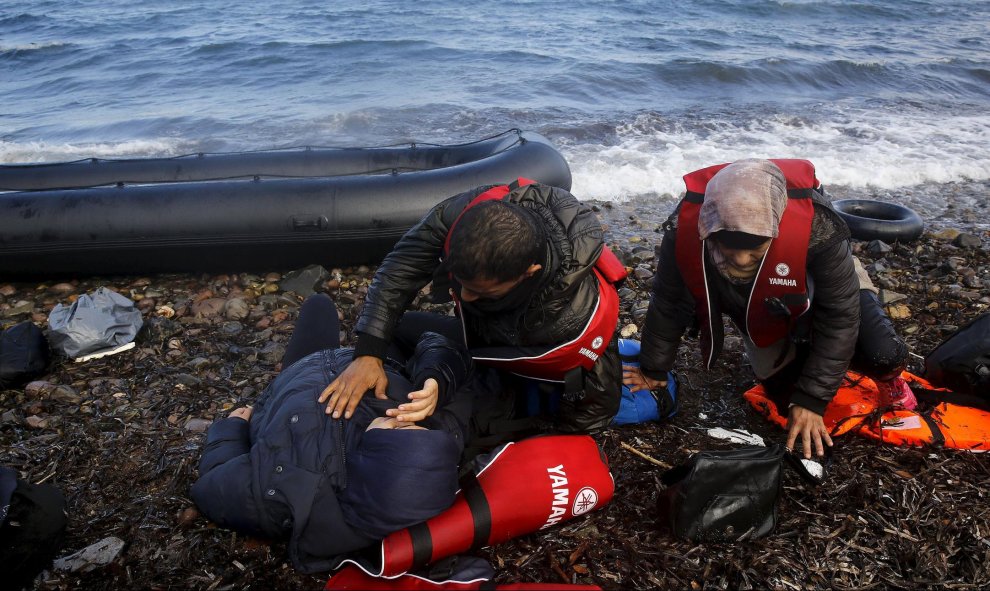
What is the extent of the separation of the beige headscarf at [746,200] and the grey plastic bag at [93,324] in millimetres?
3311

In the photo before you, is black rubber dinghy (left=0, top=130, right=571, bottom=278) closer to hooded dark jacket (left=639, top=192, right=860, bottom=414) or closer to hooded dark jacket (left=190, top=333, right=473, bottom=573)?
hooded dark jacket (left=639, top=192, right=860, bottom=414)

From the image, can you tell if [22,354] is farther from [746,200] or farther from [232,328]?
[746,200]

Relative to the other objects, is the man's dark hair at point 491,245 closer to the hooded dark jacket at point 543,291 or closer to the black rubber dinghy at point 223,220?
the hooded dark jacket at point 543,291

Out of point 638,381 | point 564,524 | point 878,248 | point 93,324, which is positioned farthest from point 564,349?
point 878,248

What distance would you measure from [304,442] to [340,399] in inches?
7.8

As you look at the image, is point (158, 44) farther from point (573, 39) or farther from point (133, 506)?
point (133, 506)

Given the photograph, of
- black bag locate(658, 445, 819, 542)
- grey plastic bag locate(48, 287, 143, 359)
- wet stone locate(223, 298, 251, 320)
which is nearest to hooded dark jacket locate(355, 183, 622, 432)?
black bag locate(658, 445, 819, 542)

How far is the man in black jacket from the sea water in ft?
14.1

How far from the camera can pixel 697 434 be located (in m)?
3.18

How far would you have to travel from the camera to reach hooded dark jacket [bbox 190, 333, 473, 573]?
7.10 feet

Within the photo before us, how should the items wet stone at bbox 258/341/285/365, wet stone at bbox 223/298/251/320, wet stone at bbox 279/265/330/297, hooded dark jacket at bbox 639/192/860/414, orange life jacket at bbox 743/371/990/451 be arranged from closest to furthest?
hooded dark jacket at bbox 639/192/860/414
orange life jacket at bbox 743/371/990/451
wet stone at bbox 258/341/285/365
wet stone at bbox 223/298/251/320
wet stone at bbox 279/265/330/297

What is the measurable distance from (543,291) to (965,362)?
2.12 metres

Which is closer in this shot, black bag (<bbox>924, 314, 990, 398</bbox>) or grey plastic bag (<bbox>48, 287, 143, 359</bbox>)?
black bag (<bbox>924, 314, 990, 398</bbox>)

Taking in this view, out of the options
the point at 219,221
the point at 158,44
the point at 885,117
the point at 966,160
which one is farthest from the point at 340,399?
the point at 158,44
